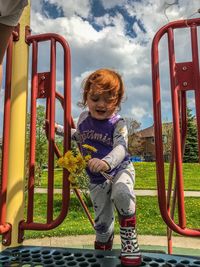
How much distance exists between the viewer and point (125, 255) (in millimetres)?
1410

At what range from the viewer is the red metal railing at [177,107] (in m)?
1.51

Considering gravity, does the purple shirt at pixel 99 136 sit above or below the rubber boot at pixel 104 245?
above

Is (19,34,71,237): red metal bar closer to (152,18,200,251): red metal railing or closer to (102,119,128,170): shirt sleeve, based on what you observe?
(102,119,128,170): shirt sleeve

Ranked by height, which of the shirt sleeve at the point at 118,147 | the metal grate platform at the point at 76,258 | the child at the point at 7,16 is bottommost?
the metal grate platform at the point at 76,258

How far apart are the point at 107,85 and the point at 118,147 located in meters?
0.34

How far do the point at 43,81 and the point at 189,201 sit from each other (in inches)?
226

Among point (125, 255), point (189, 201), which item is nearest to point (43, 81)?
point (125, 255)

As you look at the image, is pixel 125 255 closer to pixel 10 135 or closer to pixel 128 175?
pixel 128 175

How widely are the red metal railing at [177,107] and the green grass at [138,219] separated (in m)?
2.20

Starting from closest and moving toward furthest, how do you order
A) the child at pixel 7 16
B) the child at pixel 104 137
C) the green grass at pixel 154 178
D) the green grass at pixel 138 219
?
1. the child at pixel 7 16
2. the child at pixel 104 137
3. the green grass at pixel 138 219
4. the green grass at pixel 154 178

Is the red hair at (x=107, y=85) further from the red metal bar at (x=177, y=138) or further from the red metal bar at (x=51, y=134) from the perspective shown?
the red metal bar at (x=177, y=138)

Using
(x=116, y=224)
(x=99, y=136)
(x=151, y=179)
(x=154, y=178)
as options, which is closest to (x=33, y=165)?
(x=99, y=136)

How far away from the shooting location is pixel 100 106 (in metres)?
1.71

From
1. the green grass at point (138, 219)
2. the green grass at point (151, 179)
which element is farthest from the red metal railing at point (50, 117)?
the green grass at point (151, 179)
